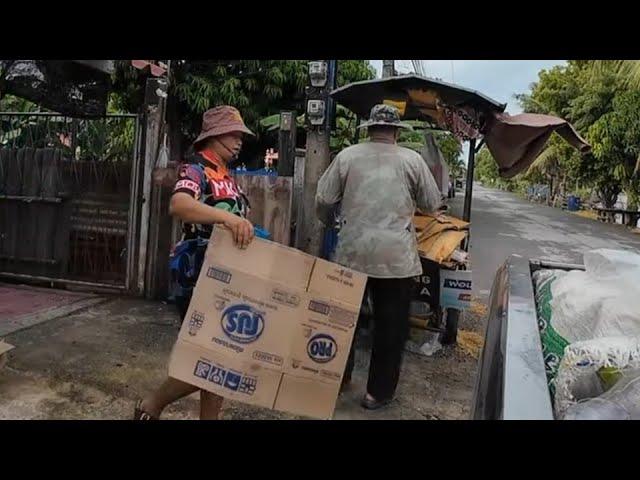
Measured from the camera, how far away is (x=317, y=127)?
470 centimetres

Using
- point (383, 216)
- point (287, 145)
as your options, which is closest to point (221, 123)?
point (383, 216)

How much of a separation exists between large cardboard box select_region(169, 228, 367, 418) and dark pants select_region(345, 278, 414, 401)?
1065mm

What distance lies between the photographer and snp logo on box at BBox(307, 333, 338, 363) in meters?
2.06

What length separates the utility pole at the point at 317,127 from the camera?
461 centimetres

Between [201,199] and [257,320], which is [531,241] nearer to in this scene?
[201,199]

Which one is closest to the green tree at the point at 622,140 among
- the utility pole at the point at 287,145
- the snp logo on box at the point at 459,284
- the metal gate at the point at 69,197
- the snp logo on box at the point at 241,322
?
the utility pole at the point at 287,145

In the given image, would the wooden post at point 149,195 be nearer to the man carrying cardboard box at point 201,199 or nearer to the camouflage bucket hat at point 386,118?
the camouflage bucket hat at point 386,118

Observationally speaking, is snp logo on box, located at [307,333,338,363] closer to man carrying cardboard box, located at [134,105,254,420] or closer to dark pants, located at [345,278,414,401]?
man carrying cardboard box, located at [134,105,254,420]

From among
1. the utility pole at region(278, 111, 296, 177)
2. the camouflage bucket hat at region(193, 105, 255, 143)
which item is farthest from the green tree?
the camouflage bucket hat at region(193, 105, 255, 143)

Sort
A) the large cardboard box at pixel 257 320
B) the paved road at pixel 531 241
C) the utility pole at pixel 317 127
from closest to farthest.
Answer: the large cardboard box at pixel 257 320 < the utility pole at pixel 317 127 < the paved road at pixel 531 241

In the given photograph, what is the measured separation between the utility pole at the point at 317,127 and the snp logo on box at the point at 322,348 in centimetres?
261

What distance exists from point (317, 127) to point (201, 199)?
257 cm

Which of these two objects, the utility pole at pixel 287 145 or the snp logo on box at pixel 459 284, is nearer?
the snp logo on box at pixel 459 284
